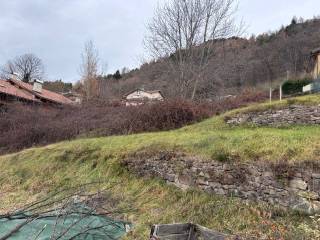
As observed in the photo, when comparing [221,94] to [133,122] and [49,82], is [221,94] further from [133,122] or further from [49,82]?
[49,82]

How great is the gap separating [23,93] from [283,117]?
1058 inches

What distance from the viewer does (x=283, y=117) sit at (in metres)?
13.7

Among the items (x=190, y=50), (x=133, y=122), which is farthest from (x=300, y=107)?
(x=190, y=50)

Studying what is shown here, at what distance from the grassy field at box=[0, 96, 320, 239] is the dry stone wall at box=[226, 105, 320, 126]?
0.36m

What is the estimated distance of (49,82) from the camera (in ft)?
200

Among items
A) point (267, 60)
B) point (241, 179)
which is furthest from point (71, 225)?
point (267, 60)

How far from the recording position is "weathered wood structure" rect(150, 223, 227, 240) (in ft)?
19.5

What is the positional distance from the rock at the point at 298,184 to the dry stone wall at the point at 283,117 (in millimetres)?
5894

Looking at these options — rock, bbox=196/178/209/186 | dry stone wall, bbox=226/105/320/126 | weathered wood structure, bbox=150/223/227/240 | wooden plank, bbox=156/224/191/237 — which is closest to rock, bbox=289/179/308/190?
rock, bbox=196/178/209/186

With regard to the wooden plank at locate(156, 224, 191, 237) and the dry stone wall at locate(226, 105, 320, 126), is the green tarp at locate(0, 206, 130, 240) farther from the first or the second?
the dry stone wall at locate(226, 105, 320, 126)

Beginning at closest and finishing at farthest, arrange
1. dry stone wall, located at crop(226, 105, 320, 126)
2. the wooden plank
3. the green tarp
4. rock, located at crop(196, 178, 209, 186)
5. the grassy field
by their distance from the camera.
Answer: the green tarp < the wooden plank < the grassy field < rock, located at crop(196, 178, 209, 186) < dry stone wall, located at crop(226, 105, 320, 126)

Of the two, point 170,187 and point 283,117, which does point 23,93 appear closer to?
point 283,117

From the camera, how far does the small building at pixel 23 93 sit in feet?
105

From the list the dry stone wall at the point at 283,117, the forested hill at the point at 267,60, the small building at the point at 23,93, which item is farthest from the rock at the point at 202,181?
the small building at the point at 23,93
